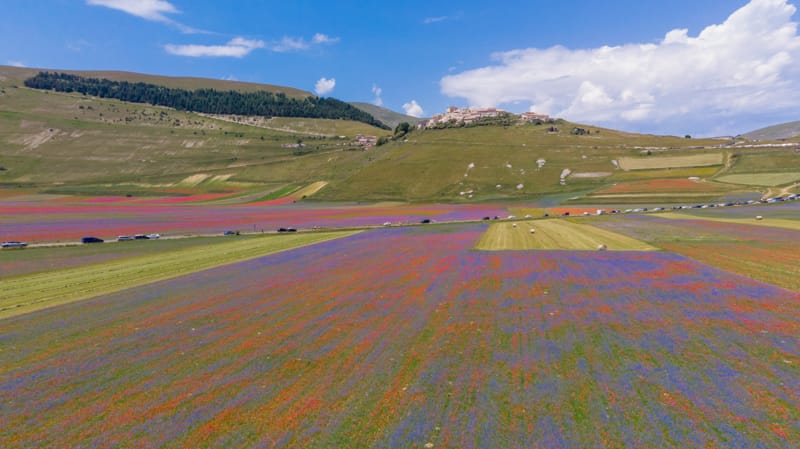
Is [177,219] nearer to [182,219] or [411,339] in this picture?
[182,219]

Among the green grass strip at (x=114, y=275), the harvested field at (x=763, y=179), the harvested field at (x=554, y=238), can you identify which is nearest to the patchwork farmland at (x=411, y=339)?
the green grass strip at (x=114, y=275)

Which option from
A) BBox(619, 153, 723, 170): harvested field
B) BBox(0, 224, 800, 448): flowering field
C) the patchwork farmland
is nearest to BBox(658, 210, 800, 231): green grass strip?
the patchwork farmland

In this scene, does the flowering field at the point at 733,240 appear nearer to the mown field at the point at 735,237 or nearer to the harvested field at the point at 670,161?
the mown field at the point at 735,237

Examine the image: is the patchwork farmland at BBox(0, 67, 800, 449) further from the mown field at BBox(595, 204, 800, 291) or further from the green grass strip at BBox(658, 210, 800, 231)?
the green grass strip at BBox(658, 210, 800, 231)

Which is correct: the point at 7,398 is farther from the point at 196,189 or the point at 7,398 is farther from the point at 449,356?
the point at 196,189

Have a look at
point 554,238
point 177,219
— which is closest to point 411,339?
point 554,238
